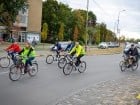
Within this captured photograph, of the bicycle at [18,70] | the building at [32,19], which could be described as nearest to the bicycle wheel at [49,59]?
the bicycle at [18,70]

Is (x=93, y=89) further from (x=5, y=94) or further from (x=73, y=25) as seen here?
(x=73, y=25)

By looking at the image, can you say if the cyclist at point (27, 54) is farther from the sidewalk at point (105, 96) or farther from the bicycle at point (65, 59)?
the bicycle at point (65, 59)

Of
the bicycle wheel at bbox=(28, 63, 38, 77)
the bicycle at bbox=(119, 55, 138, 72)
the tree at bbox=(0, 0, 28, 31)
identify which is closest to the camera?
the bicycle wheel at bbox=(28, 63, 38, 77)

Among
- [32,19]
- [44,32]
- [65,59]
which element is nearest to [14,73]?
[65,59]

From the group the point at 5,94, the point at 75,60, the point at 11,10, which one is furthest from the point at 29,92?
the point at 11,10

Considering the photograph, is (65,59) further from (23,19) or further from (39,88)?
(23,19)

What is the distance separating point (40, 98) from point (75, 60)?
10.1 metres

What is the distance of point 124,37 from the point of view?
15912cm

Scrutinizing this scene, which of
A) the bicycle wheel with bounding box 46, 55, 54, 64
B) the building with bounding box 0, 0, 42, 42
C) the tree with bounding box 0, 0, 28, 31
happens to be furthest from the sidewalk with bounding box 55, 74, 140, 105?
the building with bounding box 0, 0, 42, 42

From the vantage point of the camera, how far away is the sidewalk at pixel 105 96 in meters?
13.3

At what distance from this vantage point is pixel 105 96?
580 inches

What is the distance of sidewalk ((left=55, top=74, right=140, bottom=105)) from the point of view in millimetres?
13258

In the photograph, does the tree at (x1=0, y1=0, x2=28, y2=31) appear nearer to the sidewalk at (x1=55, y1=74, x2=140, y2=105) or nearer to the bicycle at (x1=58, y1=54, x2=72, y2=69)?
the bicycle at (x1=58, y1=54, x2=72, y2=69)

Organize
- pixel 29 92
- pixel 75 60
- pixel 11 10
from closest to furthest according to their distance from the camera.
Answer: pixel 29 92 < pixel 75 60 < pixel 11 10
